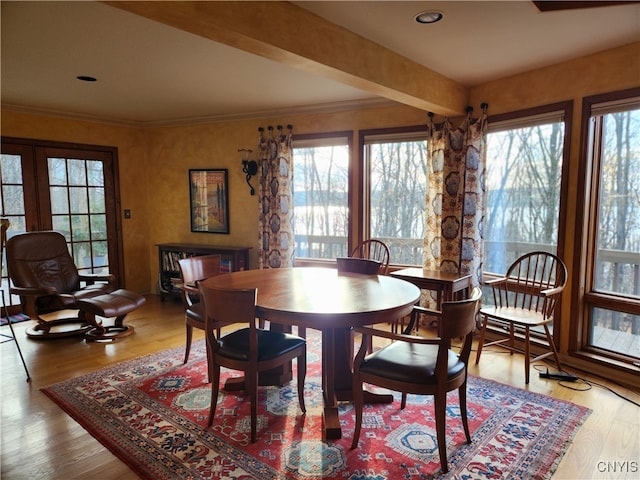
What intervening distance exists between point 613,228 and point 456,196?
1292 millimetres

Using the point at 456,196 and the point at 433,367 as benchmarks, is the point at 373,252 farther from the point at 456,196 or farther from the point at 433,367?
the point at 433,367

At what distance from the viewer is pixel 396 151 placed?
14.6ft

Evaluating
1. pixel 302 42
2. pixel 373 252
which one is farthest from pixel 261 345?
pixel 373 252

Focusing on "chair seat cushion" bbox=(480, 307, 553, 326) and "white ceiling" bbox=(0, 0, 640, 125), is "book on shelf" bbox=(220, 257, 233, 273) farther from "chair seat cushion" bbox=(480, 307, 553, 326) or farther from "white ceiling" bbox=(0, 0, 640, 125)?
"chair seat cushion" bbox=(480, 307, 553, 326)

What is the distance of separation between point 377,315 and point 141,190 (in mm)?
4849

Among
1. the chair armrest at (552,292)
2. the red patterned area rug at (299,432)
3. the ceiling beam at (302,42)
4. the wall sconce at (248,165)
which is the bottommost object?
the red patterned area rug at (299,432)

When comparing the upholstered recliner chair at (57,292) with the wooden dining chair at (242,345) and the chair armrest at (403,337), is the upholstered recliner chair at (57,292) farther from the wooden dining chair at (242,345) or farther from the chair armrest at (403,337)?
the chair armrest at (403,337)

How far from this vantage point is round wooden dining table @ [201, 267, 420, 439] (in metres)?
2.17

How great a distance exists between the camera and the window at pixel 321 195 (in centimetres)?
475

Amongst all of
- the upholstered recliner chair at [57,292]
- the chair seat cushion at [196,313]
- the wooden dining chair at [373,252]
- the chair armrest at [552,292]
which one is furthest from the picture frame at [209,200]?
the chair armrest at [552,292]

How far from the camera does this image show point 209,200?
5.54 meters

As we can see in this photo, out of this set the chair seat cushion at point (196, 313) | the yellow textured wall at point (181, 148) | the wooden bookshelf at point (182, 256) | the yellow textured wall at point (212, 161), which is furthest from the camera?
the wooden bookshelf at point (182, 256)

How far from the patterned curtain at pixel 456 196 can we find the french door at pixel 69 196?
4192 millimetres

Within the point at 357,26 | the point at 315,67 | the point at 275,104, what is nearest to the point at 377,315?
the point at 315,67
